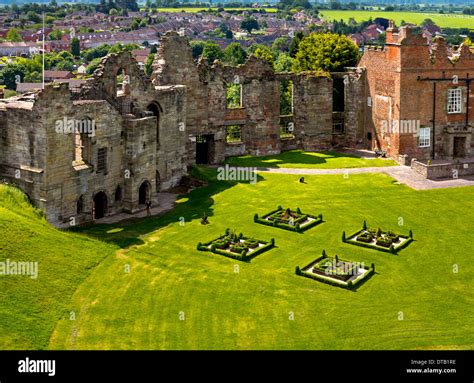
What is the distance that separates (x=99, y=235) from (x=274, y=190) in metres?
20.5

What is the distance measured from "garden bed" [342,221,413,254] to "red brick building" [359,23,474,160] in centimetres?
2534

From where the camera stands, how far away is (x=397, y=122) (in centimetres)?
8638

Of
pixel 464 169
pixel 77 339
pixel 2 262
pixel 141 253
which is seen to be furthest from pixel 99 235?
pixel 464 169

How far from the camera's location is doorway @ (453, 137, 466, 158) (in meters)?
89.0

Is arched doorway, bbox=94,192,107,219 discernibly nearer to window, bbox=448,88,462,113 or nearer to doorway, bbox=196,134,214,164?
doorway, bbox=196,134,214,164

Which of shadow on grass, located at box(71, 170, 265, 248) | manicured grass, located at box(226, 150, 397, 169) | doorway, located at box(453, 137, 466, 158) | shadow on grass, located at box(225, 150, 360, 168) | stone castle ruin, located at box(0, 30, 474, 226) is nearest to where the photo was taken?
stone castle ruin, located at box(0, 30, 474, 226)

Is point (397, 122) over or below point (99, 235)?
over

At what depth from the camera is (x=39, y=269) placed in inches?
2023

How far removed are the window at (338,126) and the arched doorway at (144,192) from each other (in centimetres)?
3462

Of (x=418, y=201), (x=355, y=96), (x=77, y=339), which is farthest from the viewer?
(x=355, y=96)

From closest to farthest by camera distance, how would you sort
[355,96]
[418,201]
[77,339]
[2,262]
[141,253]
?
[77,339] → [2,262] → [141,253] → [418,201] → [355,96]

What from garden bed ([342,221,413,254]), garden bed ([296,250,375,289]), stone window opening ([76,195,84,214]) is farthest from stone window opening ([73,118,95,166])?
garden bed ([342,221,413,254])
